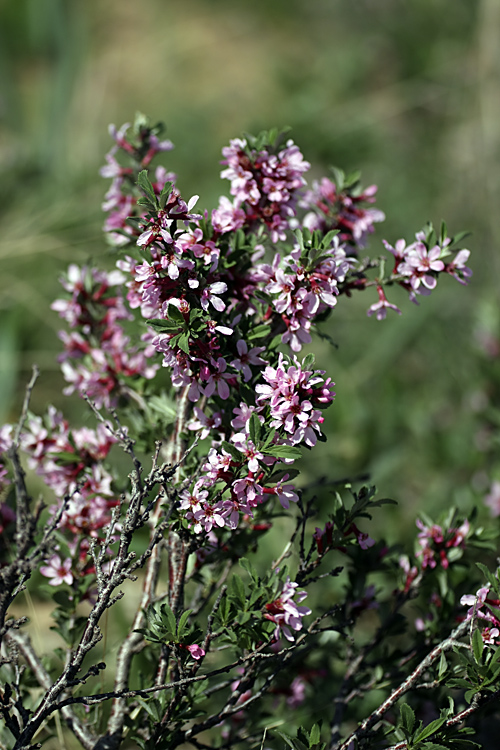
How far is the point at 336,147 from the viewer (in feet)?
16.6

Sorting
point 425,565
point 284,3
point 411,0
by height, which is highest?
point 284,3

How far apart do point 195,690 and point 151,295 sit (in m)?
0.80

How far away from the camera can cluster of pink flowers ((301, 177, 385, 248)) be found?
5.28 feet

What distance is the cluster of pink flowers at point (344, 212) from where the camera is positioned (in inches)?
63.4

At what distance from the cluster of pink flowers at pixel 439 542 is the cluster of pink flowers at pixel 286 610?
0.49 metres

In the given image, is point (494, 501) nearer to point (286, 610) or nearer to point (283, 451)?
point (286, 610)

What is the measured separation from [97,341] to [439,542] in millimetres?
1013

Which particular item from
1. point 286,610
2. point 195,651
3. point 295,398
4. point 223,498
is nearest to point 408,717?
point 286,610

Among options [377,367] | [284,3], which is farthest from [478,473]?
[284,3]

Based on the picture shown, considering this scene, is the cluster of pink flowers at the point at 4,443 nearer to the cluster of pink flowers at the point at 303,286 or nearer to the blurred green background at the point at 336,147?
the blurred green background at the point at 336,147

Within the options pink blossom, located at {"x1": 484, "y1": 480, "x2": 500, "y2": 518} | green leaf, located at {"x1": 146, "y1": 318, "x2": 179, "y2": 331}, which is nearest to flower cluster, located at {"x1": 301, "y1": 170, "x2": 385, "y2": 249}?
green leaf, located at {"x1": 146, "y1": 318, "x2": 179, "y2": 331}

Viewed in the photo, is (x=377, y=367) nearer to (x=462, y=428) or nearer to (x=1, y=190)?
(x=462, y=428)

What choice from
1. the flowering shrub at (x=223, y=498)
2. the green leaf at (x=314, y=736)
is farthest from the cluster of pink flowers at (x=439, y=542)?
the green leaf at (x=314, y=736)

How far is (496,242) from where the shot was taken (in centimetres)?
445
